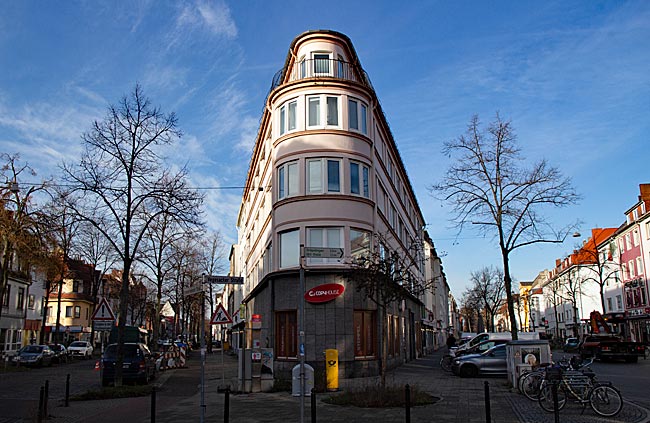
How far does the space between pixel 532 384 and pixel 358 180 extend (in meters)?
13.1

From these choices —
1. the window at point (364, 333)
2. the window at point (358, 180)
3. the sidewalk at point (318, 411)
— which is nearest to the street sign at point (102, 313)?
the sidewalk at point (318, 411)

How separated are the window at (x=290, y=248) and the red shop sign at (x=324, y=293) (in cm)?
186

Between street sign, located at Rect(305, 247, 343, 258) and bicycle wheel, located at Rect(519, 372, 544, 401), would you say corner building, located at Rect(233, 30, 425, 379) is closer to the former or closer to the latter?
bicycle wheel, located at Rect(519, 372, 544, 401)

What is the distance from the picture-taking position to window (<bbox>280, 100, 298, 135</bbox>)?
27.0 m

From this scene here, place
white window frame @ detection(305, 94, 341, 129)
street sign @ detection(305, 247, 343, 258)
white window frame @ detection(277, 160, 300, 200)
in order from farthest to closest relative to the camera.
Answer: white window frame @ detection(305, 94, 341, 129)
white window frame @ detection(277, 160, 300, 200)
street sign @ detection(305, 247, 343, 258)

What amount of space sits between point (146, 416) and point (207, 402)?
272 cm

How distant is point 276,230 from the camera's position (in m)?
26.6

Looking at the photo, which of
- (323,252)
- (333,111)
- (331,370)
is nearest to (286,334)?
(331,370)

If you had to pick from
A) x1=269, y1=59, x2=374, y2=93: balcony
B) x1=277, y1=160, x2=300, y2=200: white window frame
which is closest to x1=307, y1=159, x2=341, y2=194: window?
x1=277, y1=160, x2=300, y2=200: white window frame

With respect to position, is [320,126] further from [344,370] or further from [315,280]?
[344,370]

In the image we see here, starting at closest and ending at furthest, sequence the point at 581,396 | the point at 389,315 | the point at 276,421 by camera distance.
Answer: the point at 276,421 < the point at 581,396 < the point at 389,315

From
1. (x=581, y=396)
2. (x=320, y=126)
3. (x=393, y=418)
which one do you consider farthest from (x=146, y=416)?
(x=320, y=126)

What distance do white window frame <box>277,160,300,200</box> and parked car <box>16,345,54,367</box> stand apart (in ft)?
81.5

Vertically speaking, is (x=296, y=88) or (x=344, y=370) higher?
(x=296, y=88)
